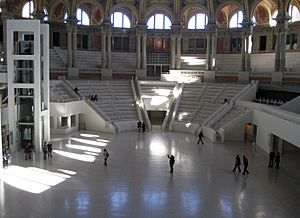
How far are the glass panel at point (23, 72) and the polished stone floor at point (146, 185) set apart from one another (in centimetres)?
473

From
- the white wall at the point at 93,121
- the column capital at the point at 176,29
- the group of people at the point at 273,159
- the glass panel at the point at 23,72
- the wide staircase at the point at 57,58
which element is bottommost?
the group of people at the point at 273,159

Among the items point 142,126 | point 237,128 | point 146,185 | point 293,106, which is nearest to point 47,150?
point 146,185

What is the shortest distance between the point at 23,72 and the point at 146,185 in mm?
12202

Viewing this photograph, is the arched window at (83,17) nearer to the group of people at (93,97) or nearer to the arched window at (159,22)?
the arched window at (159,22)

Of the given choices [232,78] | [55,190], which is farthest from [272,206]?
[232,78]

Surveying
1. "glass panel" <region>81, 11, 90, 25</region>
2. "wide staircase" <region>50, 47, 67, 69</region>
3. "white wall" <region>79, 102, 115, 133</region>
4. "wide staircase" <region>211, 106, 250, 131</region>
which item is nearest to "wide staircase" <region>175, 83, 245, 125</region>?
"wide staircase" <region>211, 106, 250, 131</region>

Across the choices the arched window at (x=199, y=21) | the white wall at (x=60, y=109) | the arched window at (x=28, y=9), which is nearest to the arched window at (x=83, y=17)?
the arched window at (x=28, y=9)

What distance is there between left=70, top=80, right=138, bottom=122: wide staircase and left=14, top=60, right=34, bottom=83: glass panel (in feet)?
32.1

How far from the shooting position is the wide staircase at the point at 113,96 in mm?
33906

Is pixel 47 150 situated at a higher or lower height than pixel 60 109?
lower

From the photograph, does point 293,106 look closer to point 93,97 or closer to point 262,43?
point 93,97

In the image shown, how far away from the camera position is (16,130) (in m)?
23.9

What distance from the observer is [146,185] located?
1720cm

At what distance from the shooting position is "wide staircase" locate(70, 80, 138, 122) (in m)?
33.9
